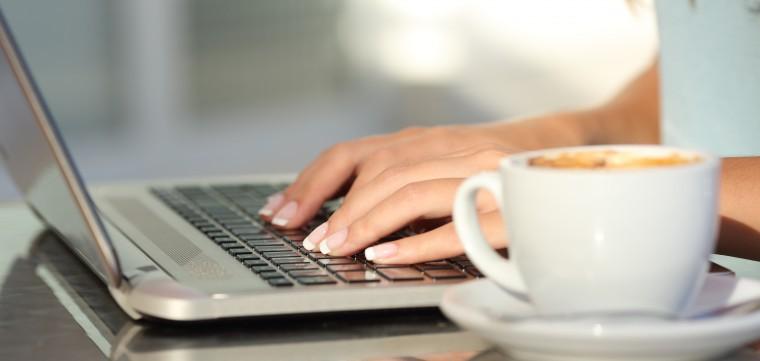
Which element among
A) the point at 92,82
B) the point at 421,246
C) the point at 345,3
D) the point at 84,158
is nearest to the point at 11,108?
the point at 421,246

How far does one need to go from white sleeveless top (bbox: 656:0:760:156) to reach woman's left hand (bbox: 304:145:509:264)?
15.0 inches

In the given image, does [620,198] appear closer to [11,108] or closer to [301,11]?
[11,108]

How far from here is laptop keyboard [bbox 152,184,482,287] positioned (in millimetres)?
718

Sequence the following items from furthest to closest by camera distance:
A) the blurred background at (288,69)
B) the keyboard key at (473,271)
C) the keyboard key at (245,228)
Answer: the blurred background at (288,69) → the keyboard key at (245,228) → the keyboard key at (473,271)

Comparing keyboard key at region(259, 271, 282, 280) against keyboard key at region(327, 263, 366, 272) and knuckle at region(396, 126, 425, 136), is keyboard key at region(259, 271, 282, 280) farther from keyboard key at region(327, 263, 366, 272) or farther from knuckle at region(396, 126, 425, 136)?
knuckle at region(396, 126, 425, 136)

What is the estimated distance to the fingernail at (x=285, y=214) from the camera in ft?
3.19

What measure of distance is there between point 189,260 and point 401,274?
0.16 metres

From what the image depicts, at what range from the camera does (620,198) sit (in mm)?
550

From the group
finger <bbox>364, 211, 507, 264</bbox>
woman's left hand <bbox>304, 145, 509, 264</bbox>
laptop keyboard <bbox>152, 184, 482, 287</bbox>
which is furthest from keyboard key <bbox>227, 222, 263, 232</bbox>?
finger <bbox>364, 211, 507, 264</bbox>

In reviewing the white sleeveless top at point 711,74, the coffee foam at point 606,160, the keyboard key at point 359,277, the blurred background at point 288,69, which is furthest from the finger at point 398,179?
the blurred background at point 288,69

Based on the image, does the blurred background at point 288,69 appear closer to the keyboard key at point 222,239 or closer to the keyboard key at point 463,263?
the keyboard key at point 222,239

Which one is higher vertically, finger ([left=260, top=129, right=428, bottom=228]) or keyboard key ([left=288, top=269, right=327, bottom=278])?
keyboard key ([left=288, top=269, right=327, bottom=278])

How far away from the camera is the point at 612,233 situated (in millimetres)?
558

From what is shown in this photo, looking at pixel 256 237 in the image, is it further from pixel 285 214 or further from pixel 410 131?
pixel 410 131
